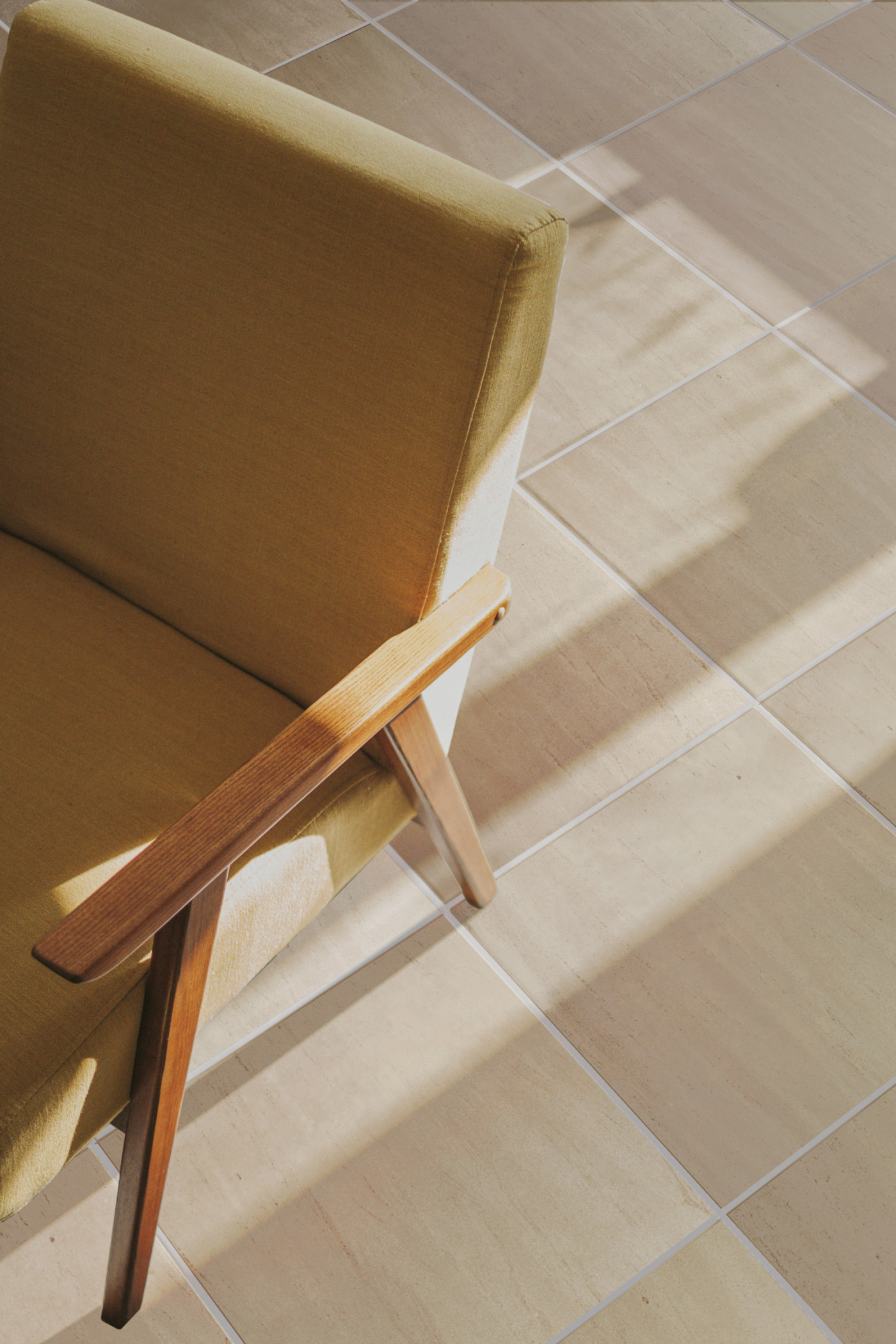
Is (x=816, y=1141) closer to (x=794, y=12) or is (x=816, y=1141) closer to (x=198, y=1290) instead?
(x=198, y=1290)

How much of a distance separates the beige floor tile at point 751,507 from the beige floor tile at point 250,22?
121cm

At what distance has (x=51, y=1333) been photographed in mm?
1229

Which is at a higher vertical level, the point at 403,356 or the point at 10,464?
the point at 403,356

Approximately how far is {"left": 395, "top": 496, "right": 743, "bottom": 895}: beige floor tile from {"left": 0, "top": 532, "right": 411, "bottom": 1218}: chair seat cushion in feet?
1.30

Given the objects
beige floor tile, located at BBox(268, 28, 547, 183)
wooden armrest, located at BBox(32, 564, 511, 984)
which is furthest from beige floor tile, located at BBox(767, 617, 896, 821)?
beige floor tile, located at BBox(268, 28, 547, 183)

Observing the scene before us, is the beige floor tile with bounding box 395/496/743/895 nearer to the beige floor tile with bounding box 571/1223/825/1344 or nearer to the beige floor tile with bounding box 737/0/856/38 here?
the beige floor tile with bounding box 571/1223/825/1344

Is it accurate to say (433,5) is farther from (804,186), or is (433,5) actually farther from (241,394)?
(241,394)

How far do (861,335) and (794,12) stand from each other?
0.99 metres

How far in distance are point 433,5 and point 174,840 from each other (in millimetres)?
2323

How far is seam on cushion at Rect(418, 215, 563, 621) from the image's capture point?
3.17 ft

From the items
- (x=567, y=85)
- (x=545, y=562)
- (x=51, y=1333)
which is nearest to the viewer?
(x=51, y=1333)

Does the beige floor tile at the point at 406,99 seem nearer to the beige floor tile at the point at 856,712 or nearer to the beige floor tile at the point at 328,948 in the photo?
the beige floor tile at the point at 856,712

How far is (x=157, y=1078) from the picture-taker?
1.02 metres

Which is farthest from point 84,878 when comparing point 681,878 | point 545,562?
point 545,562
